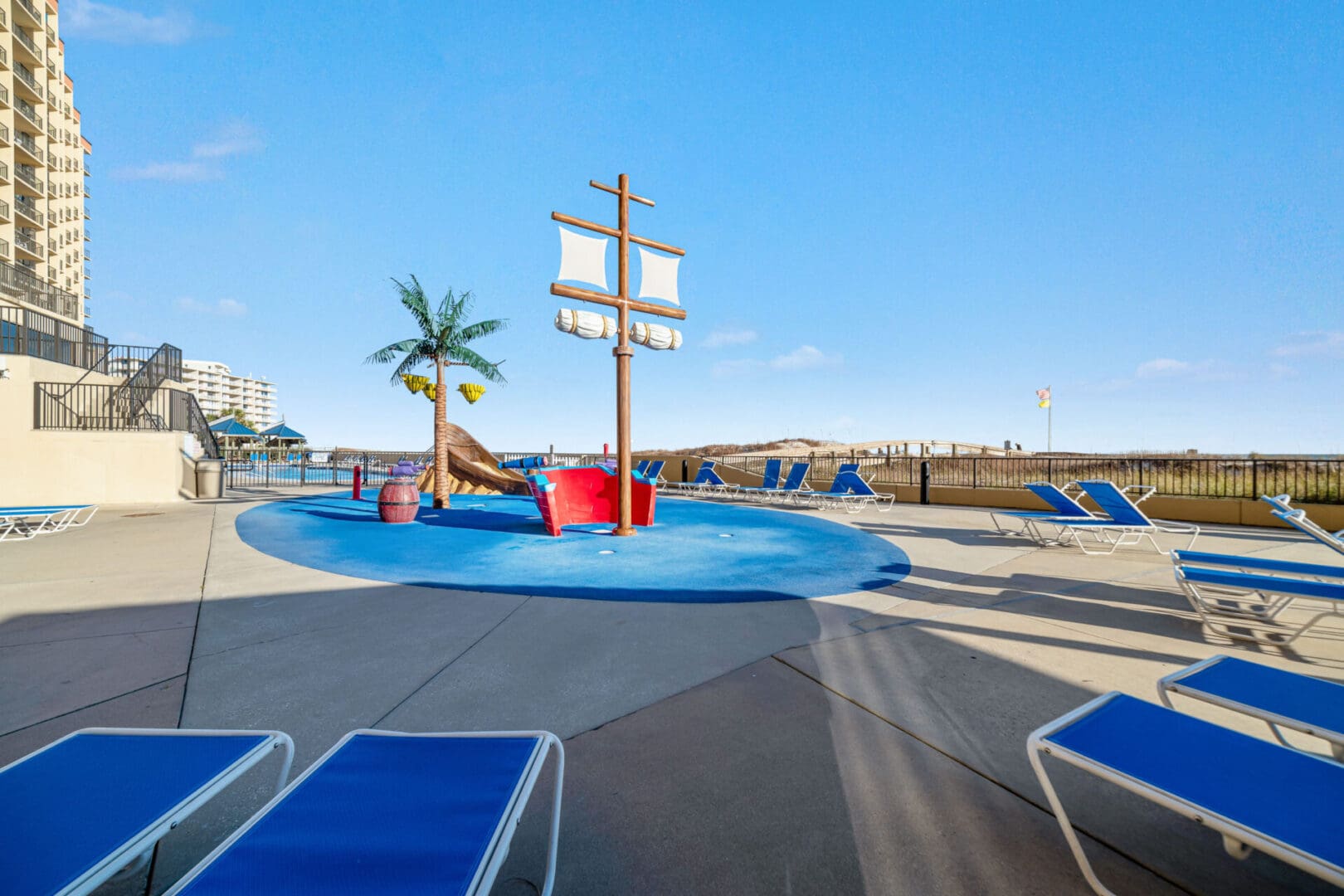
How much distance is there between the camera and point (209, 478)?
1784 cm

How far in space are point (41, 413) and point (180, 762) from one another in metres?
21.5

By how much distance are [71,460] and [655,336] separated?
17380 millimetres

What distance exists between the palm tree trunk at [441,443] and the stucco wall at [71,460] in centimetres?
883

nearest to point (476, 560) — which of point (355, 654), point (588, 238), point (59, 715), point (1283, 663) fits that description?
point (355, 654)

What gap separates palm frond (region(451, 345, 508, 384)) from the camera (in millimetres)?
15742

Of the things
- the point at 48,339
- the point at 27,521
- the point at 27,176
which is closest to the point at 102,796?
the point at 27,521

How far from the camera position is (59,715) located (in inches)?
114

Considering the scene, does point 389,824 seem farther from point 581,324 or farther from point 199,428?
point 199,428

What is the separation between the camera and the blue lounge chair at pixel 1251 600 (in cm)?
393

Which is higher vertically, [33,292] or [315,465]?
[33,292]

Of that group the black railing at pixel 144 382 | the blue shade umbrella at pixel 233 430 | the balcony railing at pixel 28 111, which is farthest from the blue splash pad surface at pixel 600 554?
the balcony railing at pixel 28 111

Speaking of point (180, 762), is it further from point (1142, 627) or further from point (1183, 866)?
point (1142, 627)

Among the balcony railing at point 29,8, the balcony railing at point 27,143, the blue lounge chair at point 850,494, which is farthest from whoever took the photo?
the balcony railing at point 29,8

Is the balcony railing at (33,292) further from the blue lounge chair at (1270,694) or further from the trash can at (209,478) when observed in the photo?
the blue lounge chair at (1270,694)
